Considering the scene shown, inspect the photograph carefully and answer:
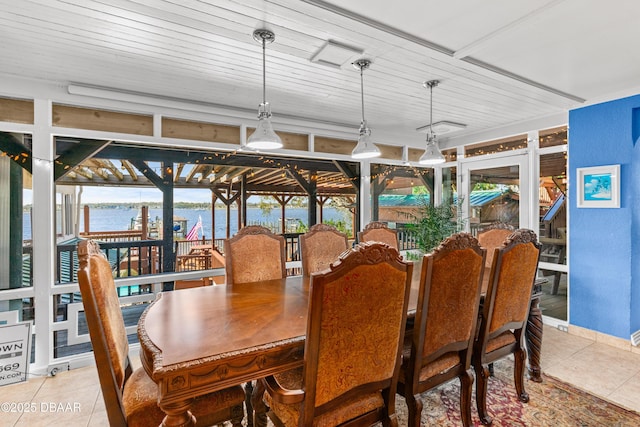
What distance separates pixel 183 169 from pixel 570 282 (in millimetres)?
4465

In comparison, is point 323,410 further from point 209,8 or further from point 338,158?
point 338,158

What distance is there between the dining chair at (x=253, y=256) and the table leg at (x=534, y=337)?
→ 204 cm

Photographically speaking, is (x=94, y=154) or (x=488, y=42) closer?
(x=488, y=42)

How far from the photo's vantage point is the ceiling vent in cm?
221

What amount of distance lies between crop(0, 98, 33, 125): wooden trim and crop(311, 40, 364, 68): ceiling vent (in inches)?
97.0

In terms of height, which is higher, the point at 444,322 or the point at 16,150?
the point at 16,150

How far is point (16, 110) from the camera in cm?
271

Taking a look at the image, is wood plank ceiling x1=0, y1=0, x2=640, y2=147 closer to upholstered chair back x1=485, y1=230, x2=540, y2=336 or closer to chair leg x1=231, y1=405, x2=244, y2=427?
upholstered chair back x1=485, y1=230, x2=540, y2=336

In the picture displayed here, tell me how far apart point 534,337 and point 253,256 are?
2359 millimetres

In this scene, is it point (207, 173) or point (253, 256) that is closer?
point (253, 256)

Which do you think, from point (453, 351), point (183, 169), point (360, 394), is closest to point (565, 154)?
point (453, 351)

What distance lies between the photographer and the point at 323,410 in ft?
4.44

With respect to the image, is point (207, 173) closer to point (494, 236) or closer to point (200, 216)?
point (200, 216)

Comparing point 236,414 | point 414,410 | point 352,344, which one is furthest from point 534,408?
point 236,414
